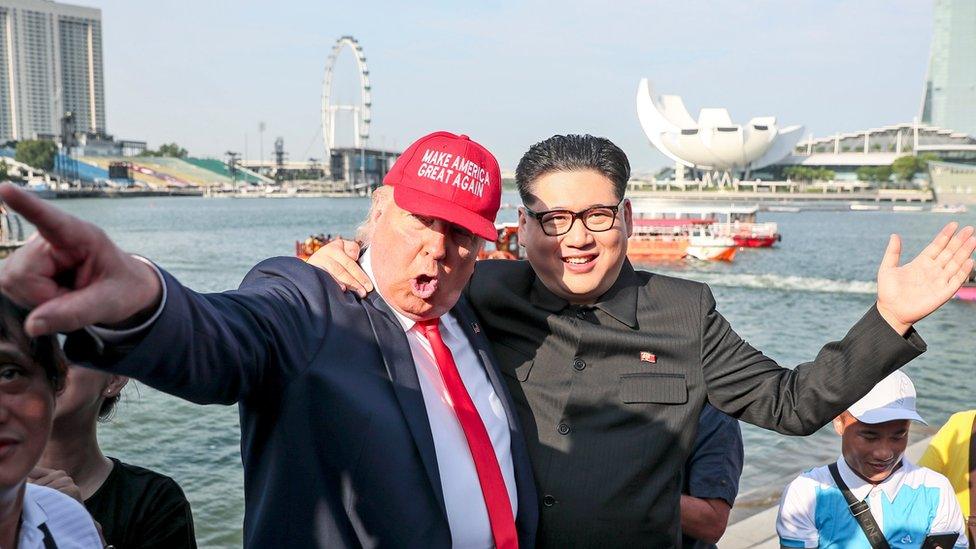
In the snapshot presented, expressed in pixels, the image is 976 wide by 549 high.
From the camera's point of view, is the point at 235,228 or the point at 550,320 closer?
the point at 550,320

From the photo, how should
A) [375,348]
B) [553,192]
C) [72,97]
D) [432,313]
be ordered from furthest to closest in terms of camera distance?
[72,97] < [553,192] < [432,313] < [375,348]

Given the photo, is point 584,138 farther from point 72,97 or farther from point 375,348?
point 72,97

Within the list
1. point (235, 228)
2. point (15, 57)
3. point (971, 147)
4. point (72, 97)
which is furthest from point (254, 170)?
point (971, 147)

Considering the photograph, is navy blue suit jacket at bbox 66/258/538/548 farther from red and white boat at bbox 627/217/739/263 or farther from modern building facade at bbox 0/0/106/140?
modern building facade at bbox 0/0/106/140

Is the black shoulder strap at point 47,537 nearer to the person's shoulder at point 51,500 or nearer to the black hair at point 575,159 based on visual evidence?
the person's shoulder at point 51,500

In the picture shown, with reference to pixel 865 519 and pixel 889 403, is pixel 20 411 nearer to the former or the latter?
pixel 865 519

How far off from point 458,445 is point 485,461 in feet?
0.20

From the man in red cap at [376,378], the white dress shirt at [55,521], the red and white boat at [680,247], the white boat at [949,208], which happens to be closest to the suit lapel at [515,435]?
the man in red cap at [376,378]

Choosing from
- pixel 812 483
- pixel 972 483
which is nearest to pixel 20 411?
pixel 812 483

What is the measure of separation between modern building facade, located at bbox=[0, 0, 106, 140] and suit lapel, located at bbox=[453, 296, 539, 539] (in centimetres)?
10589

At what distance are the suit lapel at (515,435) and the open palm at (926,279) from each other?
741mm

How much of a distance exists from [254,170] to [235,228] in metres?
72.4

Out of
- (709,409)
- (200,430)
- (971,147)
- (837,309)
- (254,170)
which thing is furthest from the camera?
(254,170)

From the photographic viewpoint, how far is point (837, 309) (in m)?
17.0
